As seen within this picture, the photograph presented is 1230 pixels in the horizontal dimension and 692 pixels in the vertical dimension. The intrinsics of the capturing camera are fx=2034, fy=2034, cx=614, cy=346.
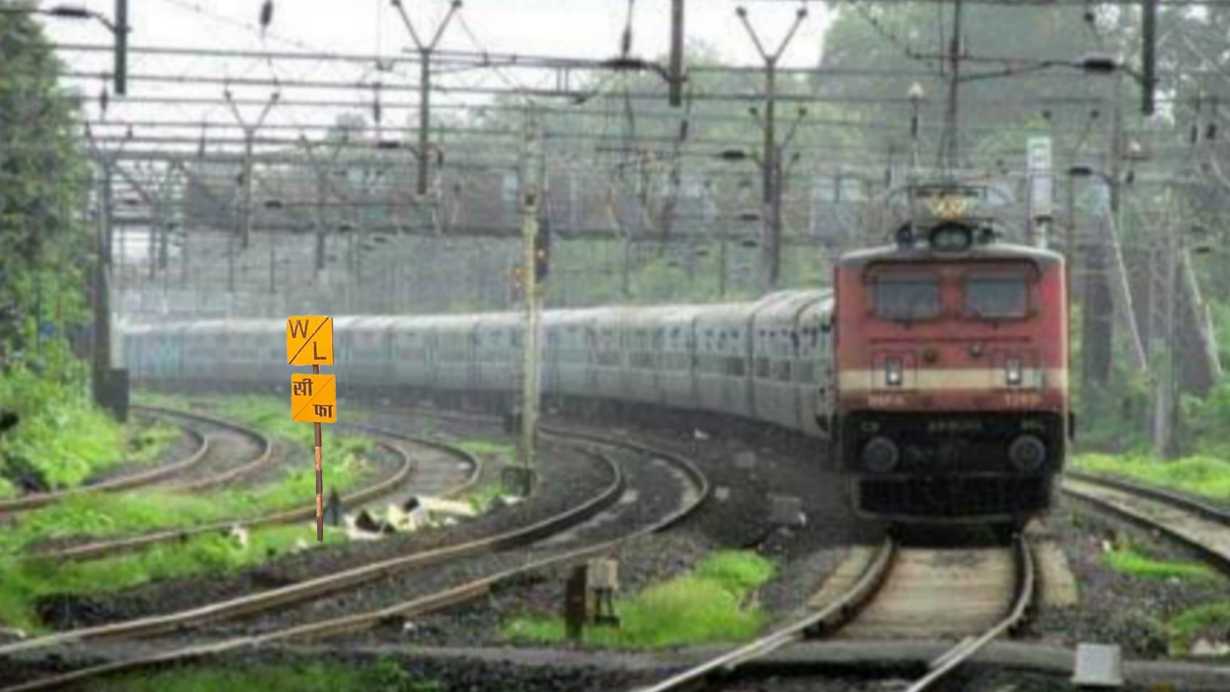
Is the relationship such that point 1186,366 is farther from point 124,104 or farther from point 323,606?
point 323,606

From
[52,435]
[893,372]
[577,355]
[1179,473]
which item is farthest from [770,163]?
[577,355]

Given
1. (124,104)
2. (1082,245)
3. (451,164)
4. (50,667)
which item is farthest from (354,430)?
(50,667)

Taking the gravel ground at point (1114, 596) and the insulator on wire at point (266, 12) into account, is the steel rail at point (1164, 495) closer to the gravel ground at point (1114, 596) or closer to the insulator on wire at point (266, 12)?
the gravel ground at point (1114, 596)

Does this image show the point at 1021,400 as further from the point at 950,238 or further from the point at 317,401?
the point at 317,401

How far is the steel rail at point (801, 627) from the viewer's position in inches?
450

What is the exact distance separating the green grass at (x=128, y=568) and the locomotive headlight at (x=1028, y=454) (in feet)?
22.7

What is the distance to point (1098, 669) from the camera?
10.7 meters

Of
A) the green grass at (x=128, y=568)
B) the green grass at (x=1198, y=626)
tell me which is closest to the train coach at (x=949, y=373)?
the green grass at (x=1198, y=626)

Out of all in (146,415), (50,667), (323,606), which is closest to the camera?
(50,667)

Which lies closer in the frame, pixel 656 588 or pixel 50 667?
pixel 50 667

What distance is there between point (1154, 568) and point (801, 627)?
251 inches

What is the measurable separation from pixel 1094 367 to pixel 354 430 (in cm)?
2193

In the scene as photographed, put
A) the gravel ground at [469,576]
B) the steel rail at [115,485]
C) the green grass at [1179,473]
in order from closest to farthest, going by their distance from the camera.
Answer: the gravel ground at [469,576] < the steel rail at [115,485] < the green grass at [1179,473]

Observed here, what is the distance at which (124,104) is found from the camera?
41156 millimetres
